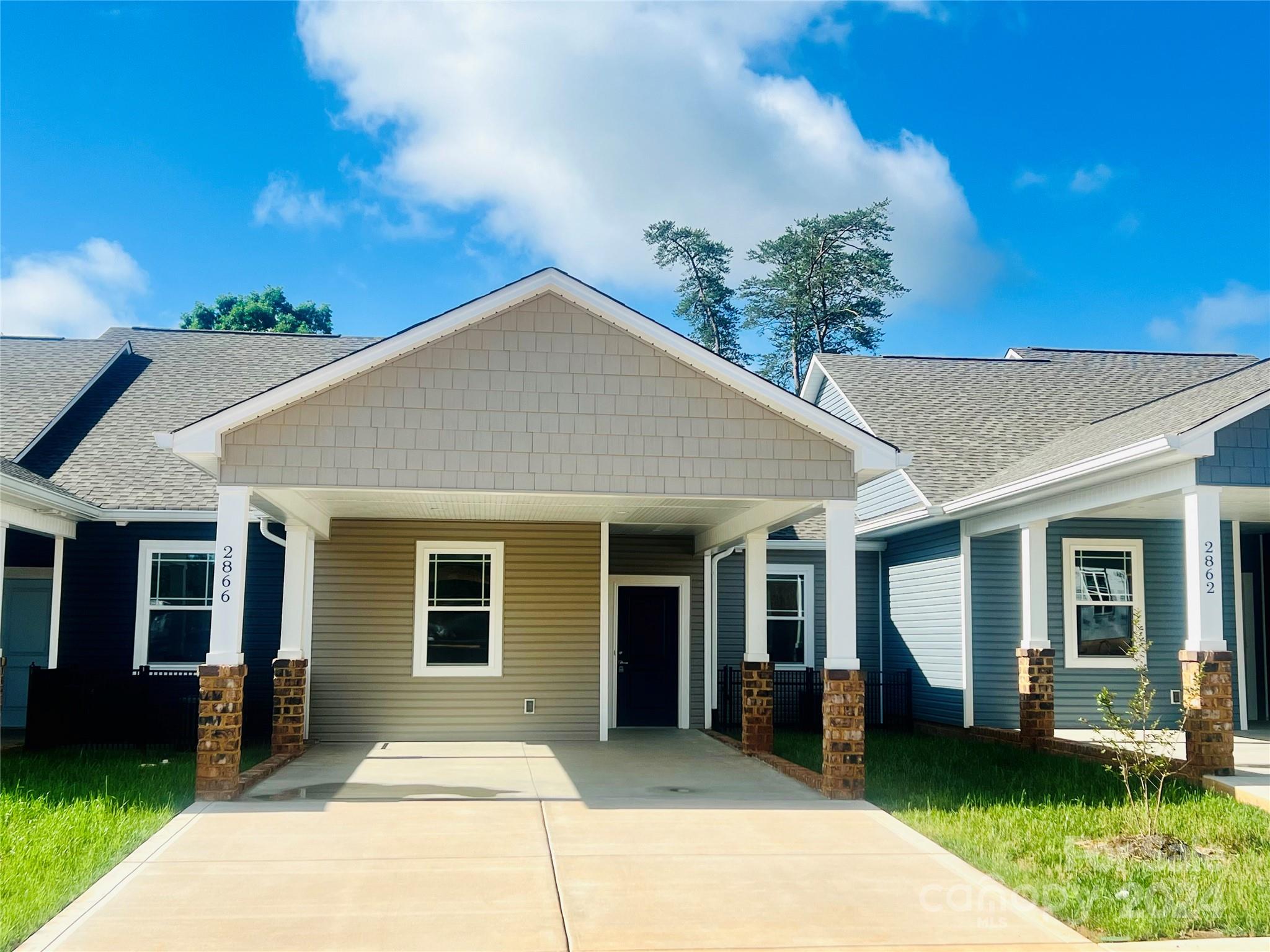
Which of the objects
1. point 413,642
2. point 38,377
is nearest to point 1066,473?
point 413,642

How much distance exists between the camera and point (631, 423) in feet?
33.7

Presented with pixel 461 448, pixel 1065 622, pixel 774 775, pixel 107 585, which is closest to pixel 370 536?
pixel 107 585

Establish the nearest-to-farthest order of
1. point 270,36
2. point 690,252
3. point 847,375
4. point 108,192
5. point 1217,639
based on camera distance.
A: point 1217,639
point 270,36
point 108,192
point 847,375
point 690,252

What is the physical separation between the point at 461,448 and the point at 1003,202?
2624 cm

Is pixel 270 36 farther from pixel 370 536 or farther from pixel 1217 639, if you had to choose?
pixel 1217 639

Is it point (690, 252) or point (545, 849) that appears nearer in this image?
point (545, 849)

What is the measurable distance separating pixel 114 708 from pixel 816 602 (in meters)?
10.3

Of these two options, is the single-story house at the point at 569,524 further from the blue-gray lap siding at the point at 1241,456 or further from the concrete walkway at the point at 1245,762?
the concrete walkway at the point at 1245,762

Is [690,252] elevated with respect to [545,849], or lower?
elevated

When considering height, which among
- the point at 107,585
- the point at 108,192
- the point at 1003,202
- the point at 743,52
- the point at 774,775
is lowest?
the point at 774,775

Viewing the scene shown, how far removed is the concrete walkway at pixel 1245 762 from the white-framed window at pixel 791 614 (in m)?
4.15

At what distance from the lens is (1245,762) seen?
1138 centimetres

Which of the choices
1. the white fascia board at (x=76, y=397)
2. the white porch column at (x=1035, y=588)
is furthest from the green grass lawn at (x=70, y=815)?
the white porch column at (x=1035, y=588)

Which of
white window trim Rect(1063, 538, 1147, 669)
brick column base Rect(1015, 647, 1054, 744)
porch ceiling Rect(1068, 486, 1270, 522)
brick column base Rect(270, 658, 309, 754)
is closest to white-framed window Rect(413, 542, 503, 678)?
brick column base Rect(270, 658, 309, 754)
